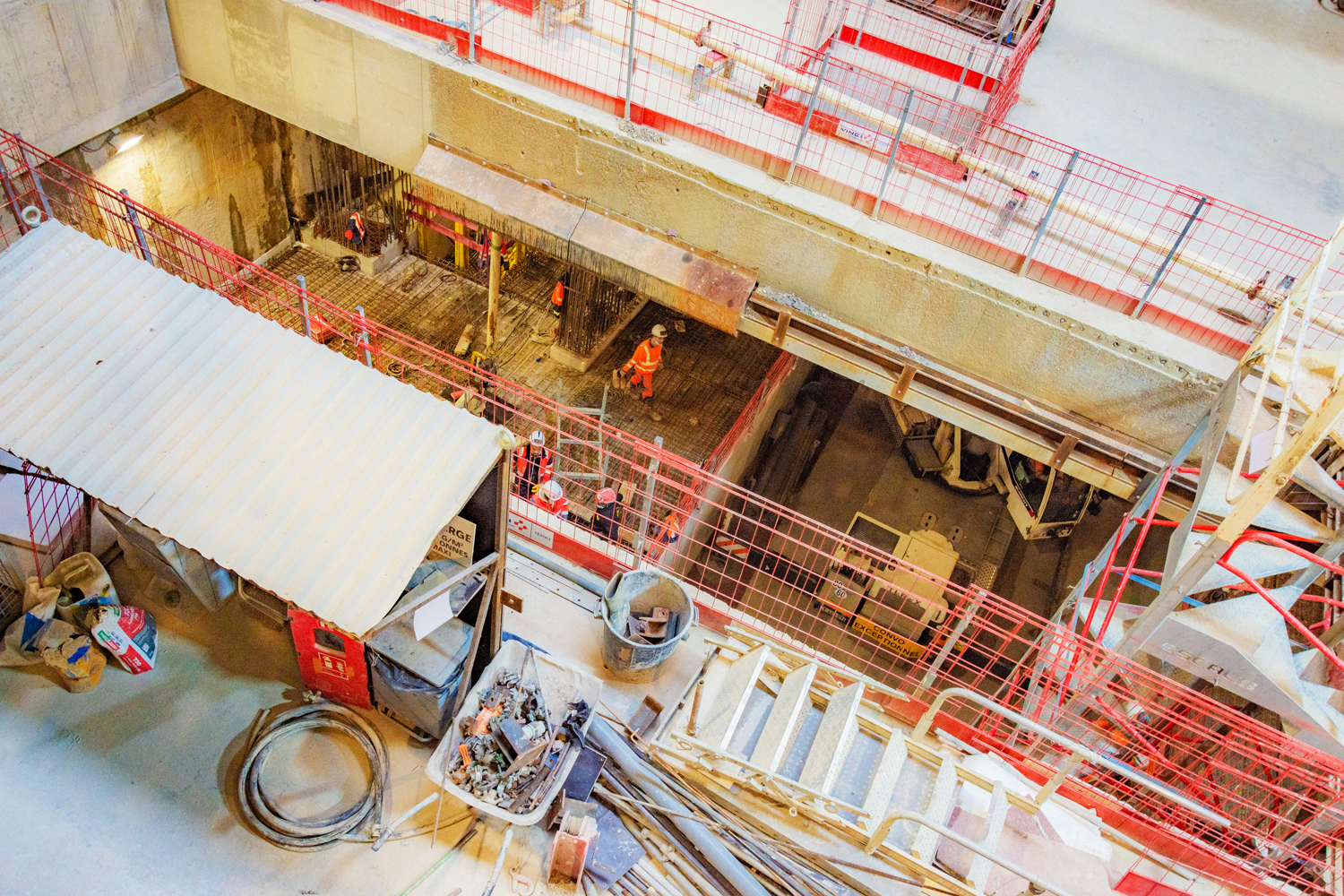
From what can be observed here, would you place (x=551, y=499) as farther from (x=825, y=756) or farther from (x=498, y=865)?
(x=825, y=756)

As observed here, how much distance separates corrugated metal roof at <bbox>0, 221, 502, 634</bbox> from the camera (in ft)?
15.8

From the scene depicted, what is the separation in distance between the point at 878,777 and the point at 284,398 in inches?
176

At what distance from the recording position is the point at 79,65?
8703 mm

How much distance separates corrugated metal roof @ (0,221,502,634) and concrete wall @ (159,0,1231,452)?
409cm

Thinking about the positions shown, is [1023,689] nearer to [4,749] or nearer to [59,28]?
[4,749]

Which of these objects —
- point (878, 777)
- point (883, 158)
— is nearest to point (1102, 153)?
point (883, 158)

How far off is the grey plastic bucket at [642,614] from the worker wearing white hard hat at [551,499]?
0.89 m

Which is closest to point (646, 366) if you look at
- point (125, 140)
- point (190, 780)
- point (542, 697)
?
point (125, 140)

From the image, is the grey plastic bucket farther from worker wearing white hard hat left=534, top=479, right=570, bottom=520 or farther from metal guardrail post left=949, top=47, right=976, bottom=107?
metal guardrail post left=949, top=47, right=976, bottom=107

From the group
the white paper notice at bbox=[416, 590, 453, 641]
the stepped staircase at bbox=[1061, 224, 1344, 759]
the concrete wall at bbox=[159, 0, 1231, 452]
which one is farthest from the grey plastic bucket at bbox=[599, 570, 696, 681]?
the concrete wall at bbox=[159, 0, 1231, 452]

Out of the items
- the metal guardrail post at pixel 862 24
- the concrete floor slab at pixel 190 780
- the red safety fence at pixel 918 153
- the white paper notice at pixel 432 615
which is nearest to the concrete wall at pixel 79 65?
the red safety fence at pixel 918 153

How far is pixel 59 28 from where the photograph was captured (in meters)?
8.34

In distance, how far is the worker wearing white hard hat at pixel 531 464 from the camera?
21.5 feet

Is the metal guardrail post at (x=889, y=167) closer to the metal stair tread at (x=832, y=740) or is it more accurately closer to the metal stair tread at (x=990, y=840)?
the metal stair tread at (x=832, y=740)
